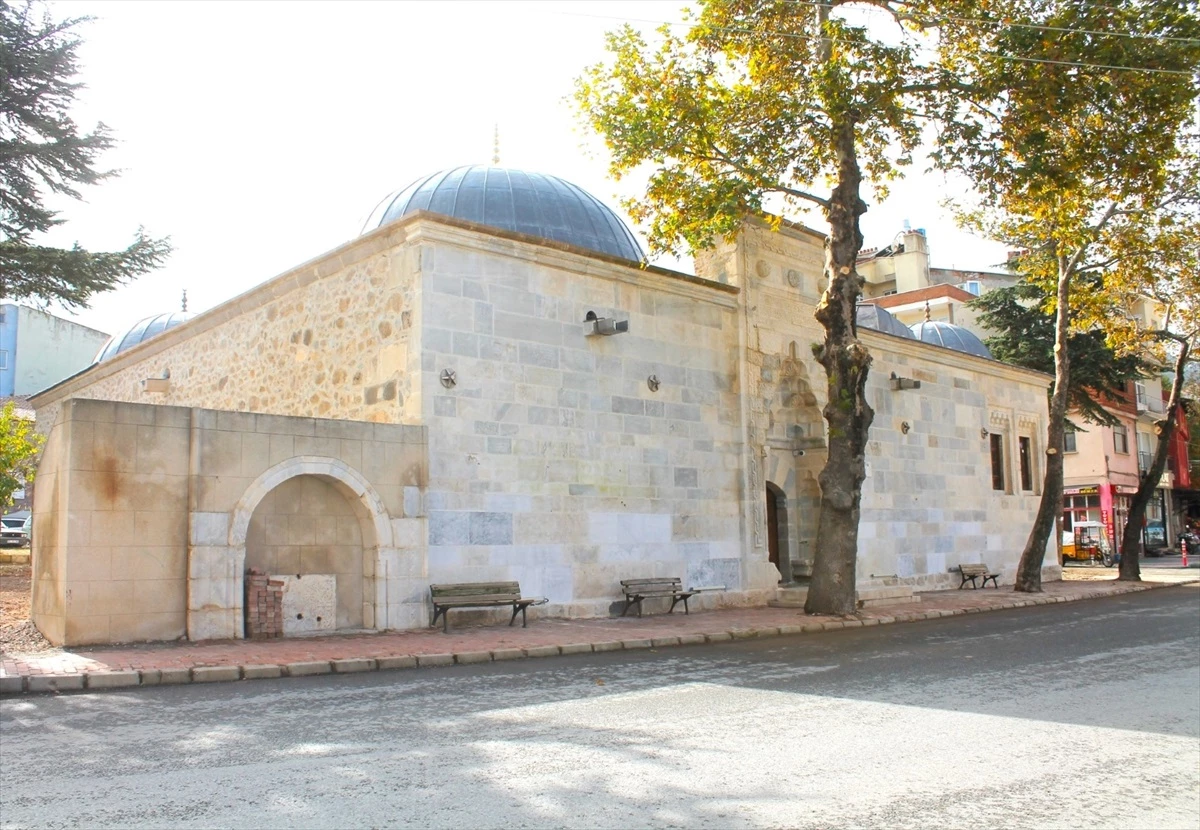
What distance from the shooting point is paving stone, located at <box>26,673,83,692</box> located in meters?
8.29

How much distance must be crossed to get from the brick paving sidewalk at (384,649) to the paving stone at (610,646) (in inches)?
0.5

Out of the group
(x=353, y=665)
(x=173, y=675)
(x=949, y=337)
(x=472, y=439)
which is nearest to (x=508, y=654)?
(x=353, y=665)

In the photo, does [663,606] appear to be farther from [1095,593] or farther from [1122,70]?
[1095,593]

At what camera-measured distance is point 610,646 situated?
39.2ft

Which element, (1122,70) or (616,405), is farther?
(616,405)

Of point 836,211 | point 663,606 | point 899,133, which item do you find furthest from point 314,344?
point 899,133

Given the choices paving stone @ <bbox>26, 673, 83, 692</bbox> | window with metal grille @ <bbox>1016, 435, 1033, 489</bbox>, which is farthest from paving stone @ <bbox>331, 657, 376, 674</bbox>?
window with metal grille @ <bbox>1016, 435, 1033, 489</bbox>

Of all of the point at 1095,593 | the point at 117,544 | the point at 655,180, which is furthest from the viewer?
the point at 1095,593

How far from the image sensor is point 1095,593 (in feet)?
72.6

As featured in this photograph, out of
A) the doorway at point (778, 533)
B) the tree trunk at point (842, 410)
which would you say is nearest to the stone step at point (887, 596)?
the doorway at point (778, 533)

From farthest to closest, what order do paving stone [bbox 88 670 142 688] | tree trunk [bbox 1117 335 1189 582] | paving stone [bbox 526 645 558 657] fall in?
tree trunk [bbox 1117 335 1189 582] → paving stone [bbox 526 645 558 657] → paving stone [bbox 88 670 142 688]

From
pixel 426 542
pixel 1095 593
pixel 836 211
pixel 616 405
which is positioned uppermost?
pixel 836 211

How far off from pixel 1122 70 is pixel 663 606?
1037 cm

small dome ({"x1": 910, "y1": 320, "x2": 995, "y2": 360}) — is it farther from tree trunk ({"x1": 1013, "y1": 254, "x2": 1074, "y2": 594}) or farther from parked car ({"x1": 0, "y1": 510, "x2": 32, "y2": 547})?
parked car ({"x1": 0, "y1": 510, "x2": 32, "y2": 547})
